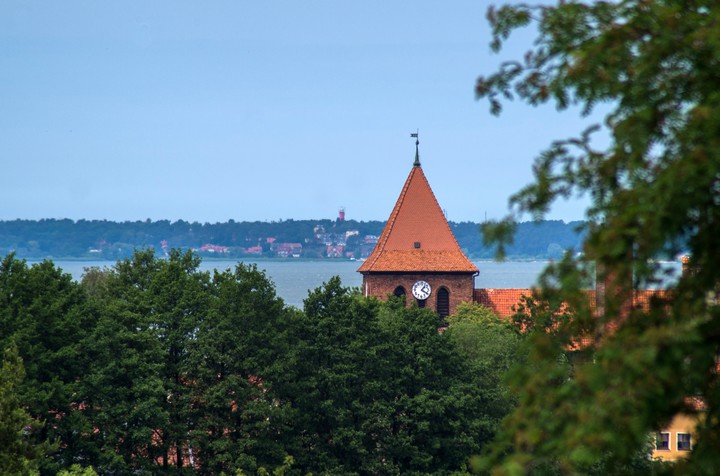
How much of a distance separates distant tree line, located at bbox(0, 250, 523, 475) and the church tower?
2264cm

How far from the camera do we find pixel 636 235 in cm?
746

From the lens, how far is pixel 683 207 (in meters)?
7.25

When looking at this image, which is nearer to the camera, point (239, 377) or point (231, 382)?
point (231, 382)

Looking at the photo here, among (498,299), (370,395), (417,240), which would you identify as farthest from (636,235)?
(498,299)

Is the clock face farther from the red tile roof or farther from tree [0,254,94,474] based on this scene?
tree [0,254,94,474]

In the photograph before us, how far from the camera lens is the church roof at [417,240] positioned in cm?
6444

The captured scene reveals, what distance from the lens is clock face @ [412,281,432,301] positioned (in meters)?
63.9

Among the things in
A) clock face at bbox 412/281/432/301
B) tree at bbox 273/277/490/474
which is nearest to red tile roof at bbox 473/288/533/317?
clock face at bbox 412/281/432/301

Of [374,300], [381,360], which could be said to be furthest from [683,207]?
[374,300]

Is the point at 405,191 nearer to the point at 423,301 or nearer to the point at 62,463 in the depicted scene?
the point at 423,301

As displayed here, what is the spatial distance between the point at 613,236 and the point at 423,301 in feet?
185

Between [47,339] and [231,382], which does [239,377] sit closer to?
[231,382]

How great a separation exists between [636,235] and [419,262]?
57.2 meters

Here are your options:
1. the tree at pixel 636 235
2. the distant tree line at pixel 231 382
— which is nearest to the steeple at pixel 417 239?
the distant tree line at pixel 231 382
